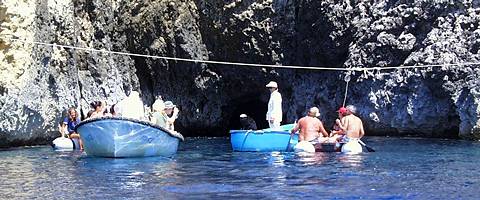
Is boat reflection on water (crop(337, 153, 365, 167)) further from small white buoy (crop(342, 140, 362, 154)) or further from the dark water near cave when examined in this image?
small white buoy (crop(342, 140, 362, 154))

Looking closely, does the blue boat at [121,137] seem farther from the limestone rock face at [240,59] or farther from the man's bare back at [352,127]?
the limestone rock face at [240,59]

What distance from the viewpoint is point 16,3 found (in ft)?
69.5

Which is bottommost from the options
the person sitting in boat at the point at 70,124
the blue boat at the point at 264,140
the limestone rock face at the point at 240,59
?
the blue boat at the point at 264,140

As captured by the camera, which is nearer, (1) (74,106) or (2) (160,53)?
(1) (74,106)

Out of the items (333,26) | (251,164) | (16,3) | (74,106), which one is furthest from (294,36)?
(251,164)

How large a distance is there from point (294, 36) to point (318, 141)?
37.9ft

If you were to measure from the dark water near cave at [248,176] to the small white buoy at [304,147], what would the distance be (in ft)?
1.53

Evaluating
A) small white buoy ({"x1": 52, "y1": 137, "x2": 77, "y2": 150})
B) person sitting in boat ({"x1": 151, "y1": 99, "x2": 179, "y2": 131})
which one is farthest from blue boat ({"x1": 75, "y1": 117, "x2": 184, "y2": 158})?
small white buoy ({"x1": 52, "y1": 137, "x2": 77, "y2": 150})

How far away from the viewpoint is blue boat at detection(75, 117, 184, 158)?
51.2 feet

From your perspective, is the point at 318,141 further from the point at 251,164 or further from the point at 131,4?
the point at 131,4

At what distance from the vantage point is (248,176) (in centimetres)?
1260

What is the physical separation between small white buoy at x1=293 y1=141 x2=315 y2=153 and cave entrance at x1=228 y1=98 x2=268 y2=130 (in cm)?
1448

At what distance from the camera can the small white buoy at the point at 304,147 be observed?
17594mm

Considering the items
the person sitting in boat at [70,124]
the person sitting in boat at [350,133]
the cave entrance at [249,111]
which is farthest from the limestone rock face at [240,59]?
the person sitting in boat at [350,133]
